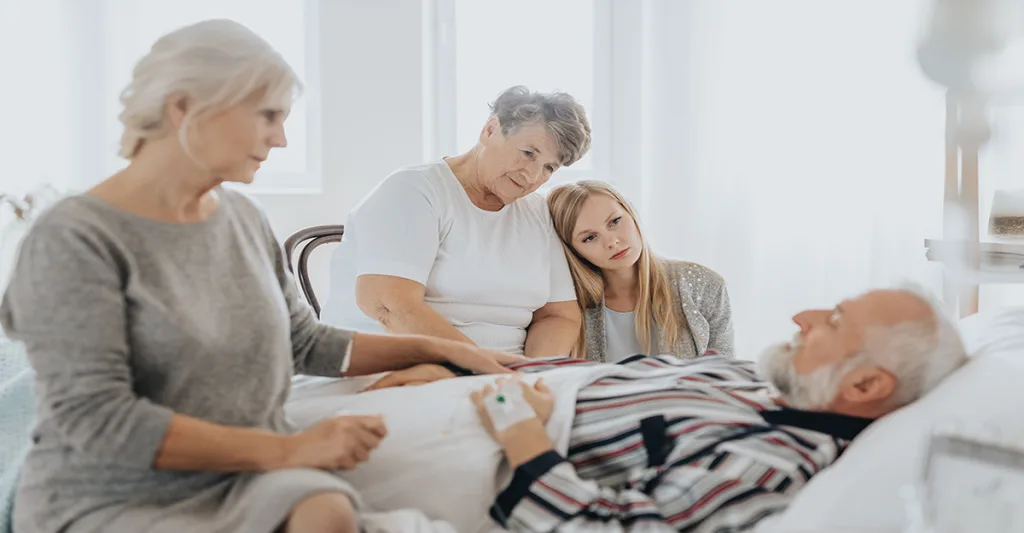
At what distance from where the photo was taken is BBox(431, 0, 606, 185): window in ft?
11.7

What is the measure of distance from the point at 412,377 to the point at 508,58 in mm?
2435

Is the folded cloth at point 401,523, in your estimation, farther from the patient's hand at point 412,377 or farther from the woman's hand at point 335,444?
the patient's hand at point 412,377

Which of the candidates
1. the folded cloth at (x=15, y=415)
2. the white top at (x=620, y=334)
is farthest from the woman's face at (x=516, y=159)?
the folded cloth at (x=15, y=415)

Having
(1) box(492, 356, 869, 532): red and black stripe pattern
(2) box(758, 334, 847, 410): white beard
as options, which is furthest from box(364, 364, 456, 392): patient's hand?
(2) box(758, 334, 847, 410): white beard

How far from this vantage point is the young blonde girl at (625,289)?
224 centimetres

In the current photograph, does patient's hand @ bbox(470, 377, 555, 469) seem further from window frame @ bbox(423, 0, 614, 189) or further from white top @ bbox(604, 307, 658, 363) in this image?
window frame @ bbox(423, 0, 614, 189)

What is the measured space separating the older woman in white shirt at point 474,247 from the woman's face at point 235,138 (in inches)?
32.1

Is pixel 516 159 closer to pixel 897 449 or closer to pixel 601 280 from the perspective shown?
pixel 601 280

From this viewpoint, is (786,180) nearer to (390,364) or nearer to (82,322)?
(390,364)

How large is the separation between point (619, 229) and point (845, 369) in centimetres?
94

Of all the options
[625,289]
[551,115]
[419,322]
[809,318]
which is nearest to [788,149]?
[625,289]

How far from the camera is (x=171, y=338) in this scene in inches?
43.8

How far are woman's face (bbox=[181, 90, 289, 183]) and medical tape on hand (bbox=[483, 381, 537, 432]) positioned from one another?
47 cm

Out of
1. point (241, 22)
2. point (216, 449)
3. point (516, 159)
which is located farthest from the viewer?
point (241, 22)
